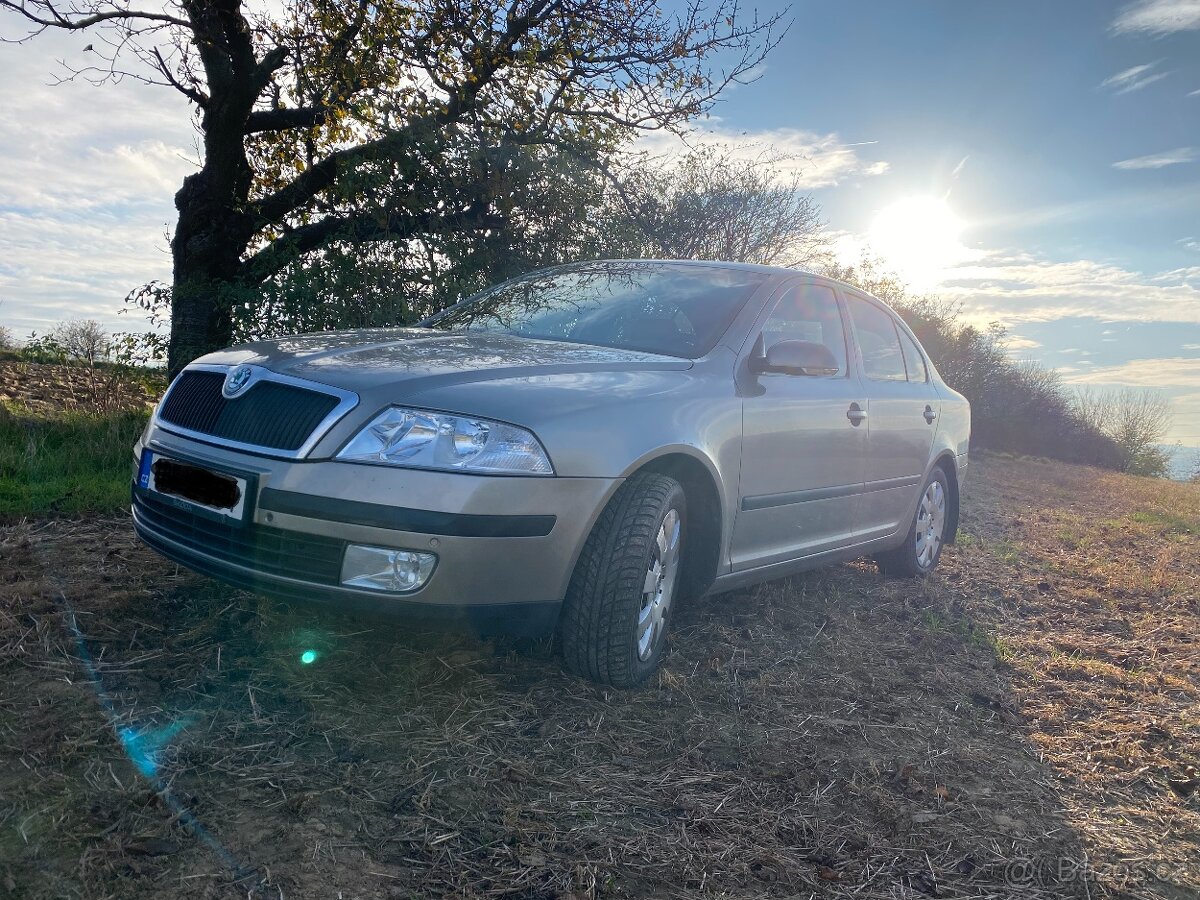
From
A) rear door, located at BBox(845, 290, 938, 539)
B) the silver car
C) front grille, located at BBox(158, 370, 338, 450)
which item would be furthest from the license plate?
rear door, located at BBox(845, 290, 938, 539)

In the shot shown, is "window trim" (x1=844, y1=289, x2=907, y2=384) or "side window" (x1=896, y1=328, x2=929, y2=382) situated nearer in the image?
"window trim" (x1=844, y1=289, x2=907, y2=384)

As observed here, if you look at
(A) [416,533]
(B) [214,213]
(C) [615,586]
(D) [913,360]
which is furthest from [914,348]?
(B) [214,213]

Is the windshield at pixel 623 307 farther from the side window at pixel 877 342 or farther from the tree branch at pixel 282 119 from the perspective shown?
the tree branch at pixel 282 119

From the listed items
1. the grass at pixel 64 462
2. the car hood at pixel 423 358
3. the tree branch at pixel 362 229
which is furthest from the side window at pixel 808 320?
the tree branch at pixel 362 229

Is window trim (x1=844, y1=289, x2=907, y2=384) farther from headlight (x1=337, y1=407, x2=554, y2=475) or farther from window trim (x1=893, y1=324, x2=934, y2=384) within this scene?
headlight (x1=337, y1=407, x2=554, y2=475)

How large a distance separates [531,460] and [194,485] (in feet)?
3.64

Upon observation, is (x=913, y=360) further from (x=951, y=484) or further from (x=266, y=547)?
(x=266, y=547)

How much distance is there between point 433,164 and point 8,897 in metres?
7.99

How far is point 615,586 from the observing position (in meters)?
3.08

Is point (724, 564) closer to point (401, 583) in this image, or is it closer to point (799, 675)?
point (799, 675)

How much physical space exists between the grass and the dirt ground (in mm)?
571

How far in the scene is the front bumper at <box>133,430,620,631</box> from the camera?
8.91 ft

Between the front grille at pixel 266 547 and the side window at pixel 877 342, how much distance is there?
3186 mm

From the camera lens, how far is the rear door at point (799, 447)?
390 centimetres
